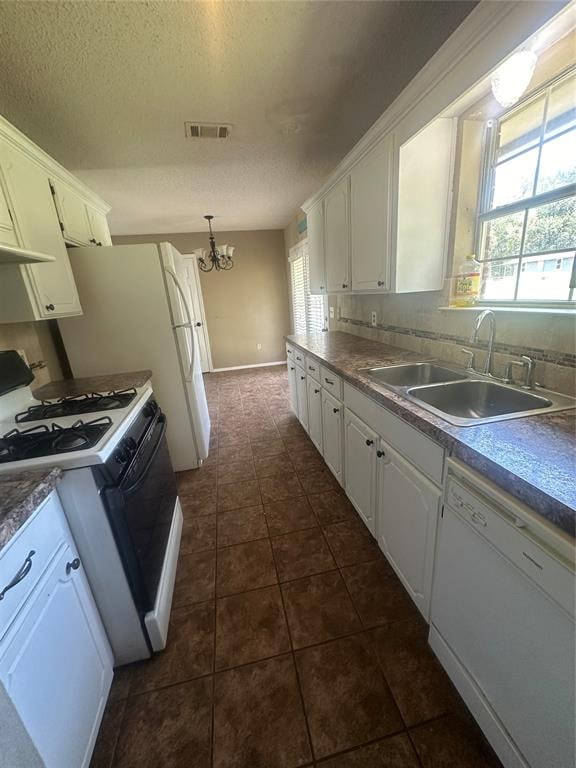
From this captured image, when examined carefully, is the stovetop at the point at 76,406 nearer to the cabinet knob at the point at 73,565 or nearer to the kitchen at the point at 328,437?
the kitchen at the point at 328,437

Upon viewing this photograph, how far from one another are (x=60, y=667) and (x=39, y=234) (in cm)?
201

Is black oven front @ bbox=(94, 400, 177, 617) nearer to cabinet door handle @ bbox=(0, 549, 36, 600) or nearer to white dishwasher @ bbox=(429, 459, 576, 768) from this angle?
cabinet door handle @ bbox=(0, 549, 36, 600)

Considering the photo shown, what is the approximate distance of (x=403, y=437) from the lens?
1223mm

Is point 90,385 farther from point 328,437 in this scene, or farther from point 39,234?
point 328,437

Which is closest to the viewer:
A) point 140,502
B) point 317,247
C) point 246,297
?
point 140,502

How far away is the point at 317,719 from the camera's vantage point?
1.06 meters

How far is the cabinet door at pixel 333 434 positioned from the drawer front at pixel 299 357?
0.57 metres

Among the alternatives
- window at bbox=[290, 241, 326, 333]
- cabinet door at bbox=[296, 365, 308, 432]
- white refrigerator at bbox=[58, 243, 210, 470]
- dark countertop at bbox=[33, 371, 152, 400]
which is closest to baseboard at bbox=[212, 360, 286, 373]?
window at bbox=[290, 241, 326, 333]

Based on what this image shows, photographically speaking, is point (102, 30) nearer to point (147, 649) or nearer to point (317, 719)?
point (147, 649)

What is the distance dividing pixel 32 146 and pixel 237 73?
1233mm

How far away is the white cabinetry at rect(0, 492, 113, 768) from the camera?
73cm

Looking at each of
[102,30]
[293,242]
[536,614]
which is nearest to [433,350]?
[536,614]

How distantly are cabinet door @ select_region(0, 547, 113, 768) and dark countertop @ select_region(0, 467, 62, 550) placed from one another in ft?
0.72

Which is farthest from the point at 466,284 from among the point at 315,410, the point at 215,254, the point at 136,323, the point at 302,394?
the point at 215,254
